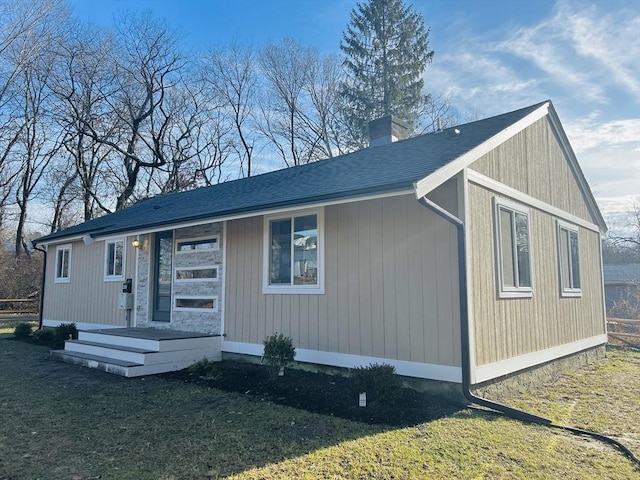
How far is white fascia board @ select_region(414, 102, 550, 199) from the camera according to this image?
478cm

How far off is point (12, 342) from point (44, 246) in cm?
360

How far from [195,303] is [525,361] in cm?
580

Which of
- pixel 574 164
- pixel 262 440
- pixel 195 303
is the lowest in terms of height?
pixel 262 440

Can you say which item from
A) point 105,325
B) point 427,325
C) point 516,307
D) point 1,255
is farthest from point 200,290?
point 1,255

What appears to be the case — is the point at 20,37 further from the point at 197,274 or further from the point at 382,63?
the point at 197,274

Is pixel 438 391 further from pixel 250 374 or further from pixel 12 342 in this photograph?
pixel 12 342

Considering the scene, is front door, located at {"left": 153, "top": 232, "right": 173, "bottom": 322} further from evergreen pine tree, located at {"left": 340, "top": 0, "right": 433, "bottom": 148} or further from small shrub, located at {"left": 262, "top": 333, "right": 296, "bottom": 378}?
evergreen pine tree, located at {"left": 340, "top": 0, "right": 433, "bottom": 148}

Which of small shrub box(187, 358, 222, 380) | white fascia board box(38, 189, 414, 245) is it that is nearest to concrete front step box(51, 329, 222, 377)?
small shrub box(187, 358, 222, 380)

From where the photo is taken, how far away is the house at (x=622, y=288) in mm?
15133

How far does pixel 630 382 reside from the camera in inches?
277

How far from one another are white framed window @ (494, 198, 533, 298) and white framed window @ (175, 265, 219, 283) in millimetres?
4896

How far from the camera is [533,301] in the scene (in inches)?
270

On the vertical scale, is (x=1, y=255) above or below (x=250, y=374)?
above

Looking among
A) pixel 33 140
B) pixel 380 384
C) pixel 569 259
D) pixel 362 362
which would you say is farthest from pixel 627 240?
pixel 33 140
